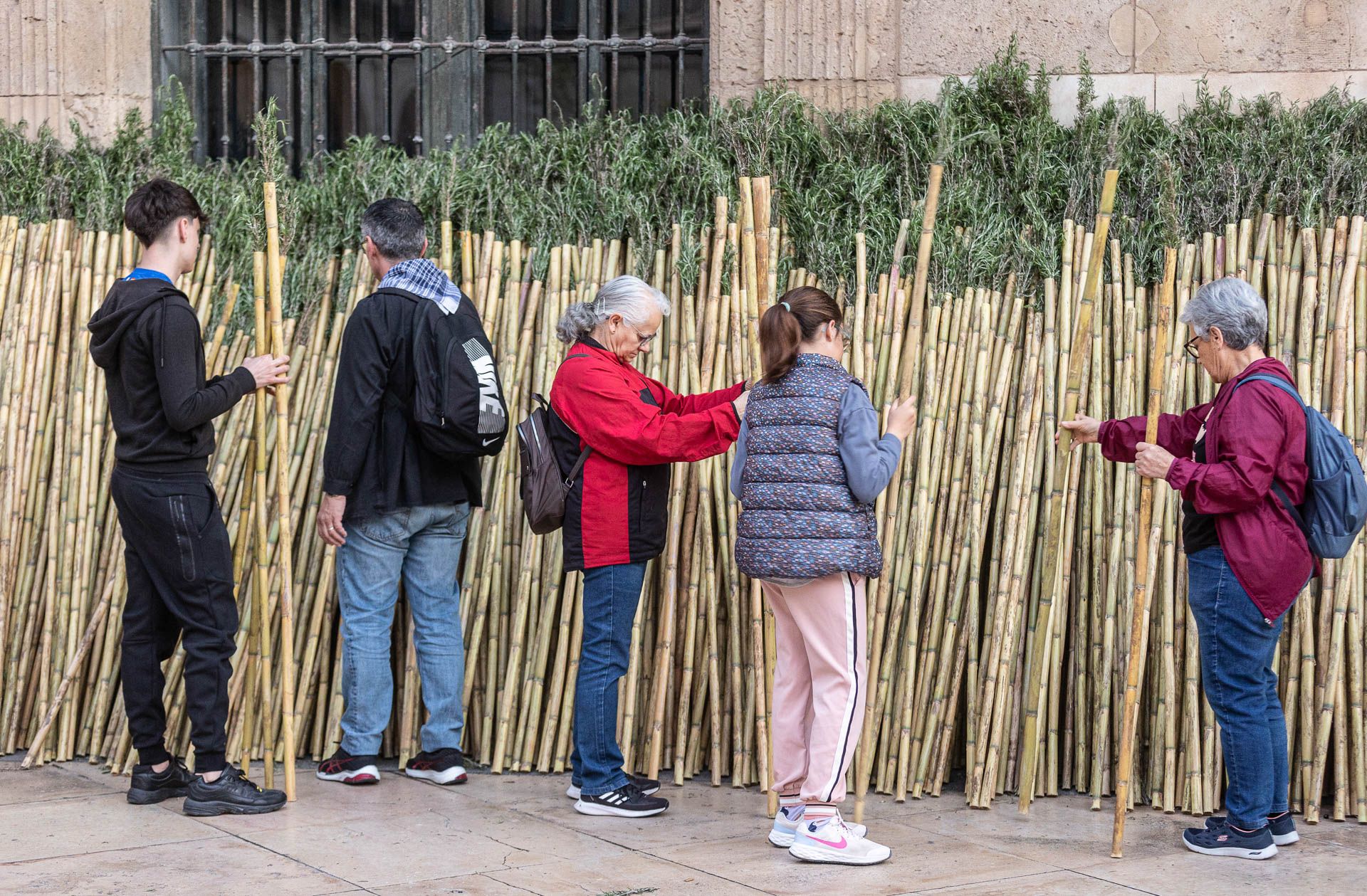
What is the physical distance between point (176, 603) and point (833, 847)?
189 centimetres

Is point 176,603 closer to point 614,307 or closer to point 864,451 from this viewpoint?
point 614,307

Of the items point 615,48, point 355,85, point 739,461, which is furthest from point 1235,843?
point 355,85

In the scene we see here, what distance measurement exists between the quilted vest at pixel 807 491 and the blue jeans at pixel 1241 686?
0.85 meters

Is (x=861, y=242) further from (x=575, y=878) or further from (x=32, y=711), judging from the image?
(x=32, y=711)

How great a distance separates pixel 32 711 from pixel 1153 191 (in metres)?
4.16

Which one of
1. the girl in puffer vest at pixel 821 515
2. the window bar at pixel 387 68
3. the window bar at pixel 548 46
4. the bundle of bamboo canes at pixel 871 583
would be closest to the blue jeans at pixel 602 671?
the bundle of bamboo canes at pixel 871 583

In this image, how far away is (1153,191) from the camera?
5062 mm

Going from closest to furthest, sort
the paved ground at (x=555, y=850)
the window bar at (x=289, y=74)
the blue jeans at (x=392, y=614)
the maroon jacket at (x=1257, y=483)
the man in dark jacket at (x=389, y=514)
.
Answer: the paved ground at (x=555, y=850), the maroon jacket at (x=1257, y=483), the man in dark jacket at (x=389, y=514), the blue jeans at (x=392, y=614), the window bar at (x=289, y=74)

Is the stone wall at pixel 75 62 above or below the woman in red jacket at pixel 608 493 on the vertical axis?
above

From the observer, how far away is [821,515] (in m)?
3.69

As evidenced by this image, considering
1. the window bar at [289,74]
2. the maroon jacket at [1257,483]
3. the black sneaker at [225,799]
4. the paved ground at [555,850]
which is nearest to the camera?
the paved ground at [555,850]

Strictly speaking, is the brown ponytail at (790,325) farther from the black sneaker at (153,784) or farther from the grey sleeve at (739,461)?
the black sneaker at (153,784)

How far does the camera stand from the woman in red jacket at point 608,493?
4047 mm

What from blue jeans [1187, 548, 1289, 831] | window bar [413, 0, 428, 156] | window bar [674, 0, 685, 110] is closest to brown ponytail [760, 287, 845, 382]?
blue jeans [1187, 548, 1289, 831]
